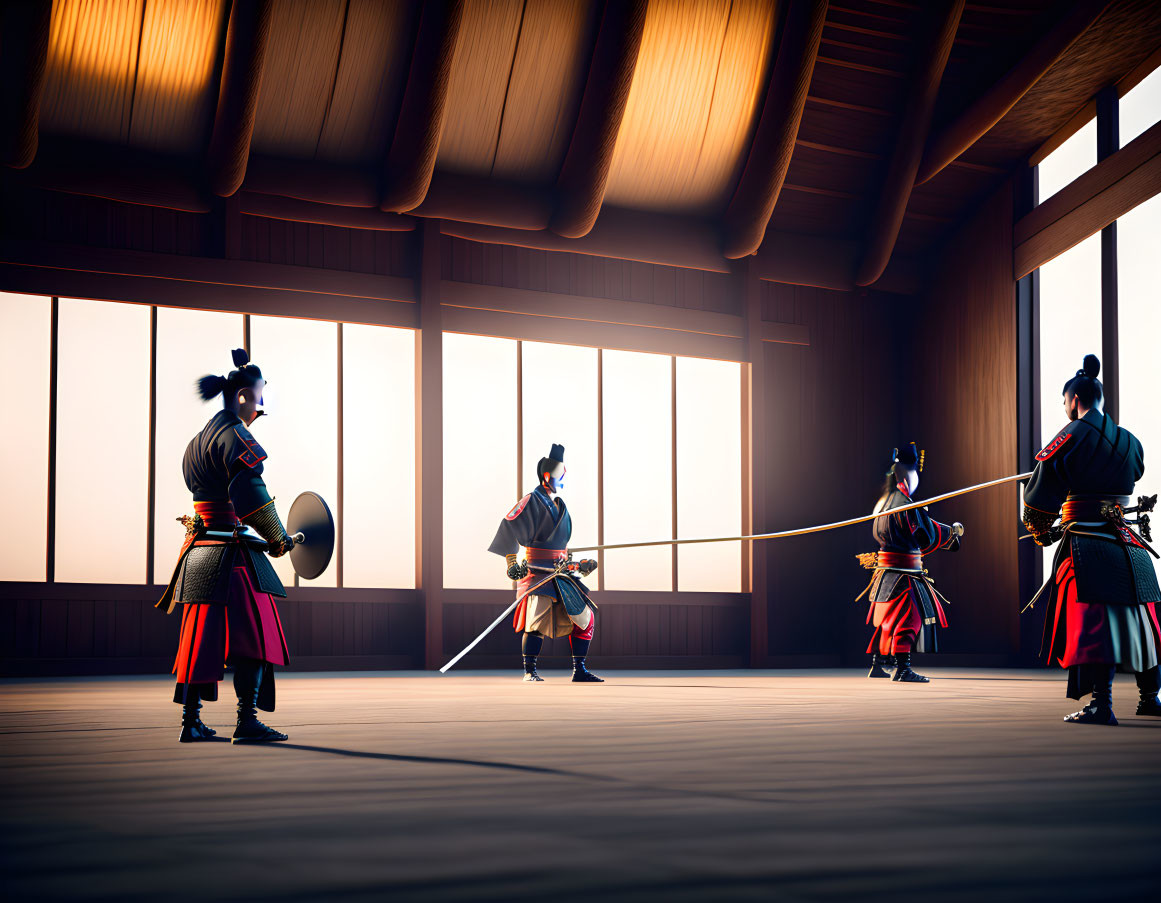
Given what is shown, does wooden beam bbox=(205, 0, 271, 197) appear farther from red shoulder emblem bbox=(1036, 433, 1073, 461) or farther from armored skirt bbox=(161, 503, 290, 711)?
red shoulder emblem bbox=(1036, 433, 1073, 461)

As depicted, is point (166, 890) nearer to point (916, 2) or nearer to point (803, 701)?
point (803, 701)

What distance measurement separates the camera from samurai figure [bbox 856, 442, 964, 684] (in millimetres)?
7613

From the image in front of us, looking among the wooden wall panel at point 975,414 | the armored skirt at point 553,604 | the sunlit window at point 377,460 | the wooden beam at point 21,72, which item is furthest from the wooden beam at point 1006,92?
the wooden beam at point 21,72

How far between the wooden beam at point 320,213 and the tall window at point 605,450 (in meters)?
1.03

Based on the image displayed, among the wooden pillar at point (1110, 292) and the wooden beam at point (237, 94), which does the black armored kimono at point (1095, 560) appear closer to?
the wooden pillar at point (1110, 292)

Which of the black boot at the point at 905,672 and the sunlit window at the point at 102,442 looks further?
the sunlit window at the point at 102,442

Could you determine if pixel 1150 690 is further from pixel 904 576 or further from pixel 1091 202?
pixel 1091 202

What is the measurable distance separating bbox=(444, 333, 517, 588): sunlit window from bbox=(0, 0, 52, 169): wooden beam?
10.8 feet

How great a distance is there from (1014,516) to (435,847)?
858cm

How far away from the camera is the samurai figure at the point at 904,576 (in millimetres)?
7613

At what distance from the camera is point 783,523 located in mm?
10266

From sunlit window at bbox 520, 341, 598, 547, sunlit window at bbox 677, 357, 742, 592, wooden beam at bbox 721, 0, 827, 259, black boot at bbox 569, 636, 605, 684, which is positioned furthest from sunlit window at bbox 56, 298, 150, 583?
wooden beam at bbox 721, 0, 827, 259

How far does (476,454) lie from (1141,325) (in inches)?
206

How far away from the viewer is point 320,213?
28.2 feet
